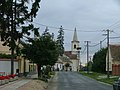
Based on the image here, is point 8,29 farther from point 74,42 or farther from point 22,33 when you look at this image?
point 74,42

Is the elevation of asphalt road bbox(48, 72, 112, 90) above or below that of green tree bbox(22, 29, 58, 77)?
below

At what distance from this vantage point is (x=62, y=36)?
157 m

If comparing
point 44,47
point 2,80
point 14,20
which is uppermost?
point 14,20

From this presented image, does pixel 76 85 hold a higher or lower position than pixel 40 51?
lower

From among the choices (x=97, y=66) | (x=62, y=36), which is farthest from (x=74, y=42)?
(x=97, y=66)

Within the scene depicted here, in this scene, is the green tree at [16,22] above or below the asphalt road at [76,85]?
above

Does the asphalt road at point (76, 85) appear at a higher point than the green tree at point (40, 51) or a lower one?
lower

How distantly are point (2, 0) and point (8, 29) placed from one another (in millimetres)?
18790

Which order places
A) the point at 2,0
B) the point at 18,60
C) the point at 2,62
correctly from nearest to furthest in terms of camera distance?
1. the point at 2,0
2. the point at 2,62
3. the point at 18,60

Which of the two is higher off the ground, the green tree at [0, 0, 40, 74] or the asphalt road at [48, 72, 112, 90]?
the green tree at [0, 0, 40, 74]

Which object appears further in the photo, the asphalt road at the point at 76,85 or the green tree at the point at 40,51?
the green tree at the point at 40,51

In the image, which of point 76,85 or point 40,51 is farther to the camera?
point 40,51

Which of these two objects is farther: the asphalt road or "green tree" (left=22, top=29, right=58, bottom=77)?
"green tree" (left=22, top=29, right=58, bottom=77)

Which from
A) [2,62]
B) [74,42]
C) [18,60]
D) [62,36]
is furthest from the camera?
[74,42]
